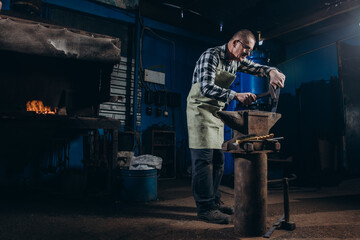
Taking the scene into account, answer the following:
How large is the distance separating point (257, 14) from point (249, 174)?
5.50 m

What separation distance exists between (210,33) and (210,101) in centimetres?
517

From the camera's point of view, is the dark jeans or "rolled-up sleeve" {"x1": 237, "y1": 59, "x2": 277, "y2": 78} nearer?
the dark jeans

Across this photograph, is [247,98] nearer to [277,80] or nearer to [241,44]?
[277,80]

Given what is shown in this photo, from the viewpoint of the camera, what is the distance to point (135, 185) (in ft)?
11.2

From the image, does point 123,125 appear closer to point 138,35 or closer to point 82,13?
point 138,35

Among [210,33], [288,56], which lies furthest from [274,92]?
[288,56]

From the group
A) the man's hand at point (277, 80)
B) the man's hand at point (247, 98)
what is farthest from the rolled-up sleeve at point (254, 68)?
the man's hand at point (247, 98)

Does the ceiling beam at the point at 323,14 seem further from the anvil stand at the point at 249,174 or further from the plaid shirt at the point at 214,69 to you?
the anvil stand at the point at 249,174

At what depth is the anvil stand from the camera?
6.62ft

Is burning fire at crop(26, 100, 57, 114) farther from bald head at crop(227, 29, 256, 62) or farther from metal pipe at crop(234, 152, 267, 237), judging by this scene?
metal pipe at crop(234, 152, 267, 237)

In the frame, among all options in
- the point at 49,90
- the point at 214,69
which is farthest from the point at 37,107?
the point at 214,69

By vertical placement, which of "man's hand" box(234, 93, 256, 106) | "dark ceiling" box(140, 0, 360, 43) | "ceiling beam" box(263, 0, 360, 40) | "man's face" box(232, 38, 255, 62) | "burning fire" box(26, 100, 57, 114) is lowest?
"man's hand" box(234, 93, 256, 106)

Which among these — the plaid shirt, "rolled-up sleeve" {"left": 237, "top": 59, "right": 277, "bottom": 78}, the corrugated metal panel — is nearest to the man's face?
the plaid shirt

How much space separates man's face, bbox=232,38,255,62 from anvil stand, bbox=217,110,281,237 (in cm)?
75
